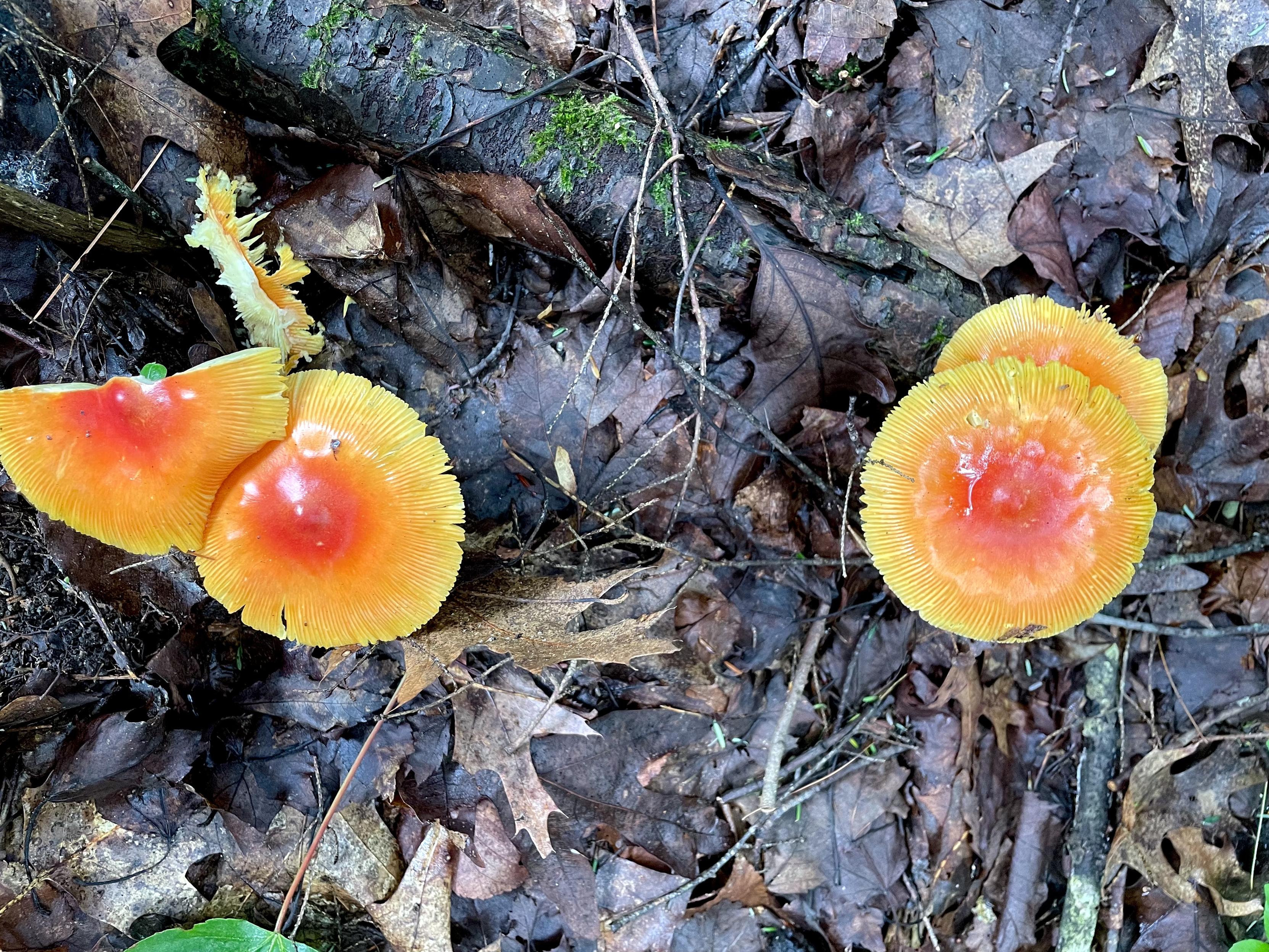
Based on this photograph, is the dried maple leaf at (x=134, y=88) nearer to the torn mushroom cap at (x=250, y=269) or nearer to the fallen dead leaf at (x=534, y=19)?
the torn mushroom cap at (x=250, y=269)

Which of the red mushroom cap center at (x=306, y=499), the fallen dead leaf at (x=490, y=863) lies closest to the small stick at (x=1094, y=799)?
the fallen dead leaf at (x=490, y=863)

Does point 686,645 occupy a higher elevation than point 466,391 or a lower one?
lower

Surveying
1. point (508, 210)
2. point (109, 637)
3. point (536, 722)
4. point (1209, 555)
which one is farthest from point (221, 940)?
point (1209, 555)

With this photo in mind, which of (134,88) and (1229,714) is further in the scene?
(1229,714)

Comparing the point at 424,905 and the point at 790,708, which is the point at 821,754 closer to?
the point at 790,708

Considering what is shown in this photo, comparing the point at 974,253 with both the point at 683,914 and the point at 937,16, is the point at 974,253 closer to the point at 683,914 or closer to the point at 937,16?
the point at 937,16

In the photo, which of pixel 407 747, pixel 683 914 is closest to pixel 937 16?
pixel 407 747
